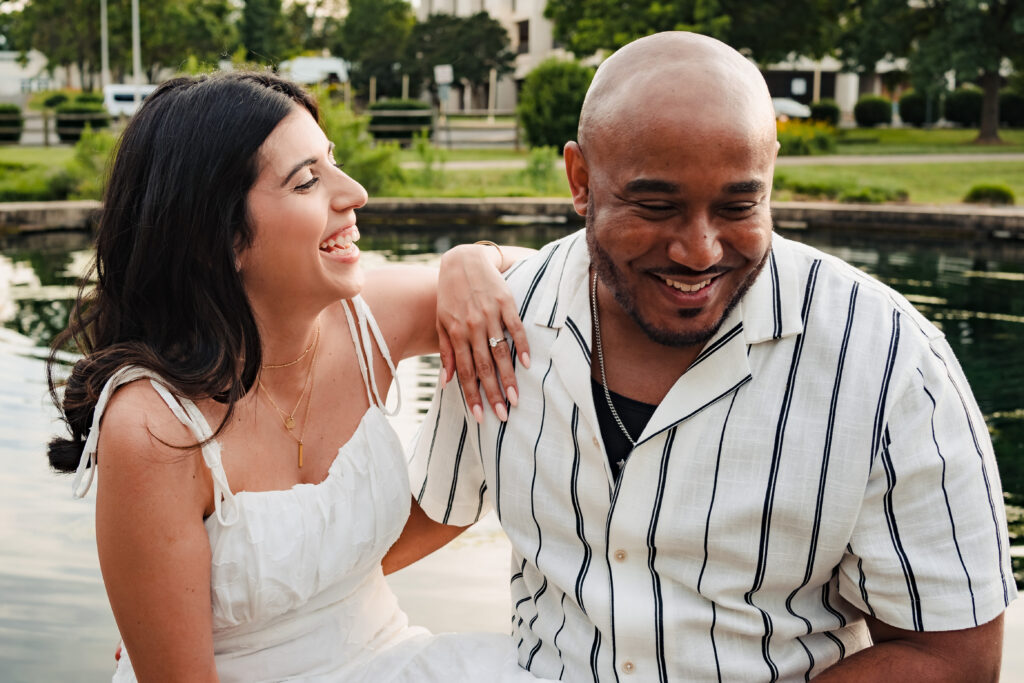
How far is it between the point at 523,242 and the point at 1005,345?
16.9 feet

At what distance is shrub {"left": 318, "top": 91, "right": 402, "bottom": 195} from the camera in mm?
13055

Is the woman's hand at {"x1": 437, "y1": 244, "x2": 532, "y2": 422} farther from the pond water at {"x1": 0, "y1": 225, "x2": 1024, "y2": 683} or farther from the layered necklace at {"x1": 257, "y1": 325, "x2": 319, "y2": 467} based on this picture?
the pond water at {"x1": 0, "y1": 225, "x2": 1024, "y2": 683}

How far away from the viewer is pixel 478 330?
2059 millimetres

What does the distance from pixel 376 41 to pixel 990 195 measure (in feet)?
112

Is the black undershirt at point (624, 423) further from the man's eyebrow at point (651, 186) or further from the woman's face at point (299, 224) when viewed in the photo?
the woman's face at point (299, 224)

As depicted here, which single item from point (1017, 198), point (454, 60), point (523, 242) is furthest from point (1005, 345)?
point (454, 60)

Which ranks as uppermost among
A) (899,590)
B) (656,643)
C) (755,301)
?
(755,301)

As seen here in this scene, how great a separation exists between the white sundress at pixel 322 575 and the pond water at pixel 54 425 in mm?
1301

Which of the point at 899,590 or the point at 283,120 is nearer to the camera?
the point at 899,590

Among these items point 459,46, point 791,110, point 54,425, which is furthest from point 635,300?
point 459,46

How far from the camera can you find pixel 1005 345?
23.0 ft

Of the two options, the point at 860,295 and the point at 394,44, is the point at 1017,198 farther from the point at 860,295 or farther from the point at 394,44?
the point at 394,44

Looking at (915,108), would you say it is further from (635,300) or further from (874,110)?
(635,300)

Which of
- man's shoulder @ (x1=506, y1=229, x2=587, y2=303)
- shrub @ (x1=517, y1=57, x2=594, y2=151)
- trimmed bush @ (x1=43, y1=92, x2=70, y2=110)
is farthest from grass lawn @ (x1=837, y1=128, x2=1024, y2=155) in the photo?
trimmed bush @ (x1=43, y1=92, x2=70, y2=110)
